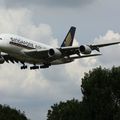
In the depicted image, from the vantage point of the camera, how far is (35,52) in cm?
11681

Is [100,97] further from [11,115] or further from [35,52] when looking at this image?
[11,115]

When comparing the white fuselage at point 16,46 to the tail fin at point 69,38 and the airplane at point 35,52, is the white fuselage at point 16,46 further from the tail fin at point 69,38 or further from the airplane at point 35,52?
the tail fin at point 69,38

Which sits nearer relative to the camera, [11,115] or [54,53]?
[54,53]

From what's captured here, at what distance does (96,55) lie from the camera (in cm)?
11819

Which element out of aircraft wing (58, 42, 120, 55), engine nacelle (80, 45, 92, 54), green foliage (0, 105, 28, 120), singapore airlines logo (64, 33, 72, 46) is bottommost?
engine nacelle (80, 45, 92, 54)

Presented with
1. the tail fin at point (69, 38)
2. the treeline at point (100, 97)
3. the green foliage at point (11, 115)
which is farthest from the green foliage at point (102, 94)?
the green foliage at point (11, 115)

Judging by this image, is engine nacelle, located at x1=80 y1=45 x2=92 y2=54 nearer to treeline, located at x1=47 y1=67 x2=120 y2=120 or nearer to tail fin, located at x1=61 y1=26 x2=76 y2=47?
tail fin, located at x1=61 y1=26 x2=76 y2=47

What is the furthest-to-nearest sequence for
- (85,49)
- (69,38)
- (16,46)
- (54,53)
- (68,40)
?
(69,38) → (68,40) → (54,53) → (16,46) → (85,49)

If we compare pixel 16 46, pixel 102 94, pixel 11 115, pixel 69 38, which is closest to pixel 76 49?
pixel 16 46

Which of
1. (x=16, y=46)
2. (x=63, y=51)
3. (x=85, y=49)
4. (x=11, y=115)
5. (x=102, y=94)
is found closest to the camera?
(x=85, y=49)

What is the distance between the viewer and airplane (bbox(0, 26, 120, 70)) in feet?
380

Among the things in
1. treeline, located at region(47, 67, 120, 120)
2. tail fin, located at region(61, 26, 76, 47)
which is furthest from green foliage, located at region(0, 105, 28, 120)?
tail fin, located at region(61, 26, 76, 47)

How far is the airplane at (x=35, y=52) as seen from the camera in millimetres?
115938

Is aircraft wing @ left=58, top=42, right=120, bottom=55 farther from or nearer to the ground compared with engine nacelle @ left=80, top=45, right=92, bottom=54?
farther from the ground
